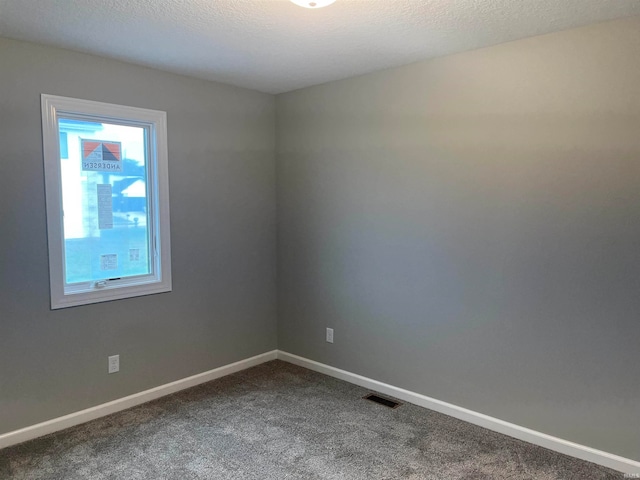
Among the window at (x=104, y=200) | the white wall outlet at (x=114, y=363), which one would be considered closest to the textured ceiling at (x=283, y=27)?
the window at (x=104, y=200)

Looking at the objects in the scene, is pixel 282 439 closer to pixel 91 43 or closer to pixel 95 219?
pixel 95 219

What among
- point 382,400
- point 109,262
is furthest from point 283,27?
point 382,400

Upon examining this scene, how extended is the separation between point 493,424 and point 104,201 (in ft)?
9.61

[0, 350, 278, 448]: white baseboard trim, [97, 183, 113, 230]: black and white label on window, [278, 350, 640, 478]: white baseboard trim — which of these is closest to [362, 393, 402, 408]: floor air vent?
[278, 350, 640, 478]: white baseboard trim

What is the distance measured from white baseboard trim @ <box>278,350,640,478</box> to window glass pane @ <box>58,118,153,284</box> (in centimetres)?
175

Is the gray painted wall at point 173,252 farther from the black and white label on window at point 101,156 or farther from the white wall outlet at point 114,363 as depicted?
the black and white label on window at point 101,156

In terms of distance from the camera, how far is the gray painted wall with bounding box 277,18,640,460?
236 cm

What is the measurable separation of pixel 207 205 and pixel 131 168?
62cm

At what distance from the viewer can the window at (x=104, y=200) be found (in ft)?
9.09

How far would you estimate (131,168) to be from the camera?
318 centimetres

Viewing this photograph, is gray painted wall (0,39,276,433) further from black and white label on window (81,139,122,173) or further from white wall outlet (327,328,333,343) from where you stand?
white wall outlet (327,328,333,343)

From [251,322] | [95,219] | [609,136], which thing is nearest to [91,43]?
[95,219]

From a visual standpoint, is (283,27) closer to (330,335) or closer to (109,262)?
(109,262)

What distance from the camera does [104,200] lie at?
3.05 metres
